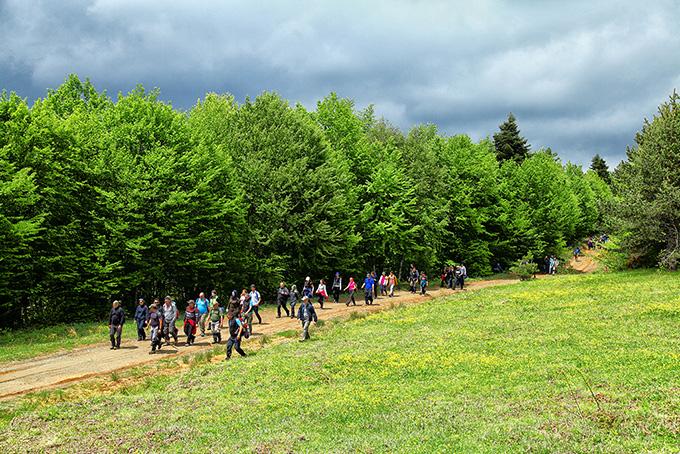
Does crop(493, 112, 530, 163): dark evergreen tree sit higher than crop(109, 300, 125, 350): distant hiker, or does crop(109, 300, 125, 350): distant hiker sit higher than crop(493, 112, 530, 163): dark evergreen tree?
crop(493, 112, 530, 163): dark evergreen tree

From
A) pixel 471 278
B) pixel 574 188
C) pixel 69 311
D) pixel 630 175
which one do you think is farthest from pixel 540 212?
pixel 69 311

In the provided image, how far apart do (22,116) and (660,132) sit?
43.5m

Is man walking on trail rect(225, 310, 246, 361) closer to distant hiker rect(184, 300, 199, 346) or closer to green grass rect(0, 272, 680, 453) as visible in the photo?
green grass rect(0, 272, 680, 453)

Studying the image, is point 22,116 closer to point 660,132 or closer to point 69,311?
point 69,311

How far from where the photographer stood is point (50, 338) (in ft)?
85.2

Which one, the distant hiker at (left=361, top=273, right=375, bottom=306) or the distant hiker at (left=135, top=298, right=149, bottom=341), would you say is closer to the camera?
the distant hiker at (left=135, top=298, right=149, bottom=341)

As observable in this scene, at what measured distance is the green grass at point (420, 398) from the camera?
1033 centimetres

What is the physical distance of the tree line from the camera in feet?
102

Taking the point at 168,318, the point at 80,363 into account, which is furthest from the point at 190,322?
the point at 80,363

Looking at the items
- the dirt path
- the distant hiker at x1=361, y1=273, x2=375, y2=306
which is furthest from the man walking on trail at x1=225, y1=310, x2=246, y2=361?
the distant hiker at x1=361, y1=273, x2=375, y2=306

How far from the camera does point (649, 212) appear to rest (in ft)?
118

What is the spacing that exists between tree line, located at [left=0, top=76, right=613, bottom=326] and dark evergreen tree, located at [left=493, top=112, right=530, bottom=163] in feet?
87.8

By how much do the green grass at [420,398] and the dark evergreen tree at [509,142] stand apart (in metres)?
69.1

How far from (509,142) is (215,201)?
67.9 m
